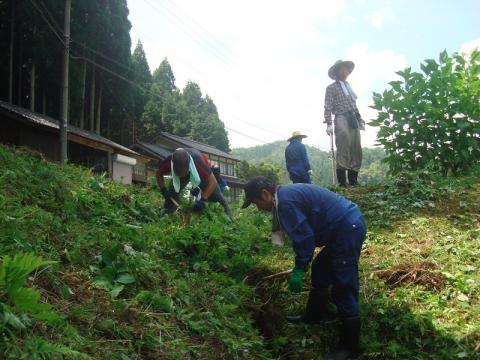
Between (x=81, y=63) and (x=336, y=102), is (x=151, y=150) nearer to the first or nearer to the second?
(x=81, y=63)

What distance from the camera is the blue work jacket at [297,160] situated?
7281 millimetres

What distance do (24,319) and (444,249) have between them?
3973 mm

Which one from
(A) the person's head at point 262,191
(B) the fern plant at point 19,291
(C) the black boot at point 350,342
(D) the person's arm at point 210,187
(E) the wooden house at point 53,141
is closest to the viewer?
(B) the fern plant at point 19,291

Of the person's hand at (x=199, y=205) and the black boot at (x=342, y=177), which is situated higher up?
the black boot at (x=342, y=177)

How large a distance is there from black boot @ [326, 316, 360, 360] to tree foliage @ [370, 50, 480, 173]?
173 inches

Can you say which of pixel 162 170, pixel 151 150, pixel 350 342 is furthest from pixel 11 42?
pixel 350 342

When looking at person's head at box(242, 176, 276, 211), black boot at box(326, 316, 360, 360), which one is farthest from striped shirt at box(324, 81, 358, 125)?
black boot at box(326, 316, 360, 360)

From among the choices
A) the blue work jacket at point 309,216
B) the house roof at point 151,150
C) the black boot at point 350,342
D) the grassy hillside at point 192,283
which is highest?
the house roof at point 151,150

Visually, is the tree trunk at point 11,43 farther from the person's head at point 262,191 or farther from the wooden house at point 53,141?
the person's head at point 262,191

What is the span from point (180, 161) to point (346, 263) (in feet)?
11.0

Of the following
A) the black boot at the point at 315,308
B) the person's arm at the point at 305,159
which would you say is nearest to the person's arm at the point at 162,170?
the person's arm at the point at 305,159

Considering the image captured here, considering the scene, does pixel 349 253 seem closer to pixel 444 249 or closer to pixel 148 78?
pixel 444 249

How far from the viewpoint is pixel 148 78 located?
3092 centimetres

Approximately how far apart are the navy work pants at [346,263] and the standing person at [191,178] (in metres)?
3.13
